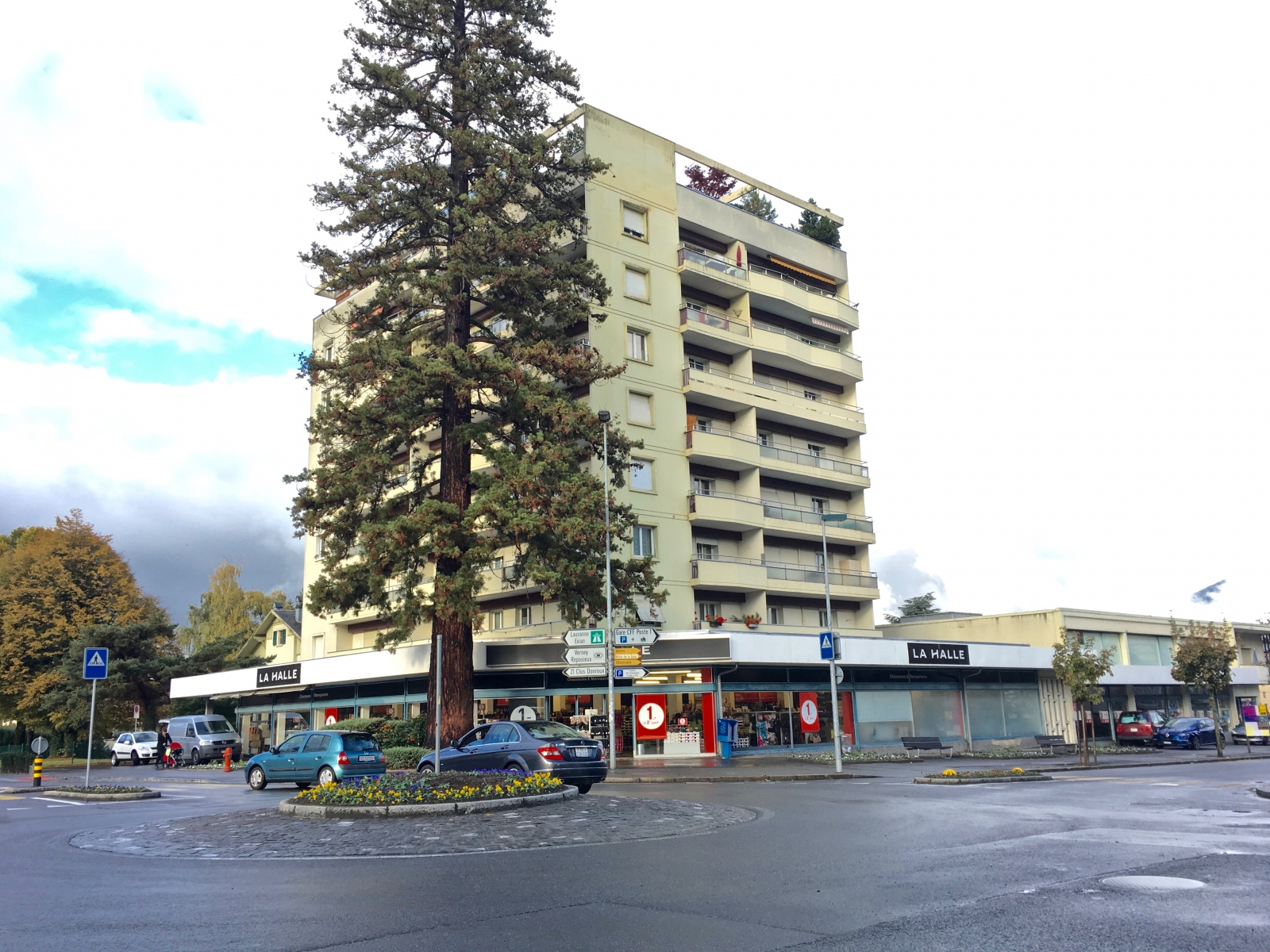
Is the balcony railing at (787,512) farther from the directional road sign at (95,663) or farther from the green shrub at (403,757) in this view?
the directional road sign at (95,663)

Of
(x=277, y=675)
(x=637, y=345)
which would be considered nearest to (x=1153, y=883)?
(x=637, y=345)

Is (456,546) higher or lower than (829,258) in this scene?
lower

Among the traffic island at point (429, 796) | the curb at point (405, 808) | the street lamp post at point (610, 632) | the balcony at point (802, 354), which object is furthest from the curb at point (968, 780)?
the balcony at point (802, 354)

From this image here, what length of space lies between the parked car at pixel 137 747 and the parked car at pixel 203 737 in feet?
4.34

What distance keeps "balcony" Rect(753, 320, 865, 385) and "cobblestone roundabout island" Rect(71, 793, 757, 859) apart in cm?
3365

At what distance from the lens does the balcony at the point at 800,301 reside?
159 ft

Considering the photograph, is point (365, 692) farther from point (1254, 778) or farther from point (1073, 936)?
point (1073, 936)

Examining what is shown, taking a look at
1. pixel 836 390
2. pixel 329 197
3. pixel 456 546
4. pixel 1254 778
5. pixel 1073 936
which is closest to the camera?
pixel 1073 936

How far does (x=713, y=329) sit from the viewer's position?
148 feet

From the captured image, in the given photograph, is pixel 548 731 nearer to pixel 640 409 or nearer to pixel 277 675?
pixel 640 409

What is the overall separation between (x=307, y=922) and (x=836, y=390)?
4834cm

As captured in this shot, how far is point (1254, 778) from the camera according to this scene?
23797mm

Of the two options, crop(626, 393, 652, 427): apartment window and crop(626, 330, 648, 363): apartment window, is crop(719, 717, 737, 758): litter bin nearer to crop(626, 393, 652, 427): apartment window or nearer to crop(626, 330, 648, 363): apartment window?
crop(626, 393, 652, 427): apartment window

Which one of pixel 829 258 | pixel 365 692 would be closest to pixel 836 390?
pixel 829 258
